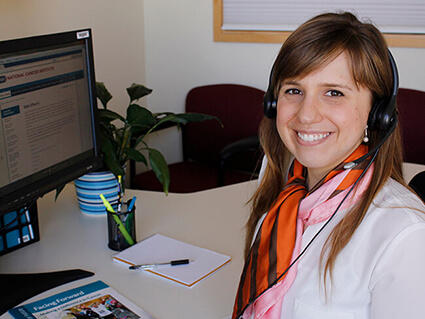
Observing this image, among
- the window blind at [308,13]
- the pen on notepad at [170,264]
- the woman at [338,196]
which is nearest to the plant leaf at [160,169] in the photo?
the pen on notepad at [170,264]

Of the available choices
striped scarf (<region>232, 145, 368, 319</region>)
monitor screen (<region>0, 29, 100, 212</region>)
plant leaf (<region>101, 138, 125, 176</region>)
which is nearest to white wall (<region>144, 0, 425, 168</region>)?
plant leaf (<region>101, 138, 125, 176</region>)

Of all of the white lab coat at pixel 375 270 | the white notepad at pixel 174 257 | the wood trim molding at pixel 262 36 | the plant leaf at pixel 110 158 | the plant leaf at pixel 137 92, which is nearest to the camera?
the white lab coat at pixel 375 270

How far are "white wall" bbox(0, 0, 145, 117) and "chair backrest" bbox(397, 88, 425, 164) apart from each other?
58.9 inches

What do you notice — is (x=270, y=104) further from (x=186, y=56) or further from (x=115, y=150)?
(x=186, y=56)

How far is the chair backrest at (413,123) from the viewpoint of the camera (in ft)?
9.05

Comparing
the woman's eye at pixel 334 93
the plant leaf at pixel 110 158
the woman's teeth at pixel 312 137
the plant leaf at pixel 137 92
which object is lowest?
the plant leaf at pixel 110 158

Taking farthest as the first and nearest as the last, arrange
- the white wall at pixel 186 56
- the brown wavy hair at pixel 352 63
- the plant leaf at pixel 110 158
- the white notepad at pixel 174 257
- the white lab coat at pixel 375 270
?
the white wall at pixel 186 56 < the plant leaf at pixel 110 158 < the white notepad at pixel 174 257 < the brown wavy hair at pixel 352 63 < the white lab coat at pixel 375 270

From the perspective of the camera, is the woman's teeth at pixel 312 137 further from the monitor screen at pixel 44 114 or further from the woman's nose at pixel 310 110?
the monitor screen at pixel 44 114

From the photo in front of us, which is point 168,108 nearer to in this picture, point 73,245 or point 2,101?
point 73,245

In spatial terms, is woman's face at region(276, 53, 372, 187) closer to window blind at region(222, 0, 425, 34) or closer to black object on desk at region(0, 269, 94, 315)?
black object on desk at region(0, 269, 94, 315)

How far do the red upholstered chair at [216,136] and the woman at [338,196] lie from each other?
169cm

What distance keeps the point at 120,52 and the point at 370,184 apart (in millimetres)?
2348

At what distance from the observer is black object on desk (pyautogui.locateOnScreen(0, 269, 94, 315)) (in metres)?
1.26

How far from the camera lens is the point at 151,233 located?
160 cm
